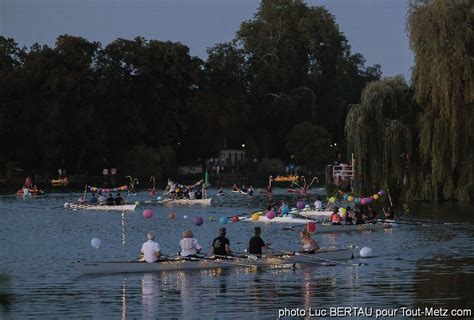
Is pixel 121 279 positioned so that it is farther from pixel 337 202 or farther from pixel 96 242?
pixel 337 202

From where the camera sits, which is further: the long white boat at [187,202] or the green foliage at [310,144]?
the green foliage at [310,144]

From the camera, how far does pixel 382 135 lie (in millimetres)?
51531

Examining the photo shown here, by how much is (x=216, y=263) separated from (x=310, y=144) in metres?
83.8

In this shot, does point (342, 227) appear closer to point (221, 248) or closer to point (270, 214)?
point (270, 214)

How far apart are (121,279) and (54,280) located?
2.02 metres

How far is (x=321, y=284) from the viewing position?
2531 centimetres

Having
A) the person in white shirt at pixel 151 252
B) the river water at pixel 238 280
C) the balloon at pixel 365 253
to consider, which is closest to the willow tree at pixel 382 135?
the river water at pixel 238 280

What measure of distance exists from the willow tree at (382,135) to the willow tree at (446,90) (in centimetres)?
96

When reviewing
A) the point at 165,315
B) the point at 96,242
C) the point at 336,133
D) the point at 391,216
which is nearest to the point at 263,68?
the point at 336,133

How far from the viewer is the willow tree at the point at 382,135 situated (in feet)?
169

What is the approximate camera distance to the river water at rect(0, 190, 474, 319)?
69.8ft

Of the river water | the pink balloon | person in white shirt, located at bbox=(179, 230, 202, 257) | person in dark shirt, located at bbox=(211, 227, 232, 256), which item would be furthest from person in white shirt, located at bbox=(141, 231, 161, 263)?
the pink balloon

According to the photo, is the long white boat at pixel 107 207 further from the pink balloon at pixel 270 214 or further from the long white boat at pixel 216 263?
the long white boat at pixel 216 263

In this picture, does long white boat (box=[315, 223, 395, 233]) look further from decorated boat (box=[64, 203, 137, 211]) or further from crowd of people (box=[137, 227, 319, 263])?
decorated boat (box=[64, 203, 137, 211])
